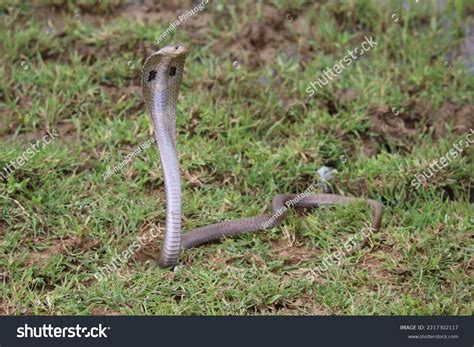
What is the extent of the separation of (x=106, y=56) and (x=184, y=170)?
157cm

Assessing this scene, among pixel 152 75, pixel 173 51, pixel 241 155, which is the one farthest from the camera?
pixel 241 155

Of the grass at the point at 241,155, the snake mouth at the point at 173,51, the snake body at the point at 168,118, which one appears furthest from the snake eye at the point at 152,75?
the grass at the point at 241,155

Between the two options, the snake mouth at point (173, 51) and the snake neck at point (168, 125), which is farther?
the snake neck at point (168, 125)

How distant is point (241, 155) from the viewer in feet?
23.1

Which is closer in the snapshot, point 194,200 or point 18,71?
point 194,200

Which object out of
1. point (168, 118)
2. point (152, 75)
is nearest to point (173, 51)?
point (152, 75)

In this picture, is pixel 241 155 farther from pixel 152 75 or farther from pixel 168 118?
pixel 152 75

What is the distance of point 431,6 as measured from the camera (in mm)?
8391

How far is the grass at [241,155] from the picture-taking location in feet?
19.1

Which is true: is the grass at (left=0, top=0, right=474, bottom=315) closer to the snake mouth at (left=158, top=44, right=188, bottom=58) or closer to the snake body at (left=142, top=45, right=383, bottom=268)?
the snake body at (left=142, top=45, right=383, bottom=268)

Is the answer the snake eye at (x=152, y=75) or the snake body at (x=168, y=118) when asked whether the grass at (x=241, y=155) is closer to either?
the snake body at (x=168, y=118)

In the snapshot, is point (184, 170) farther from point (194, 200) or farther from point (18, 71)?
point (18, 71)

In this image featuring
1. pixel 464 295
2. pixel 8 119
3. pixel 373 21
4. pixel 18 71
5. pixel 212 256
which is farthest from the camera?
pixel 373 21
